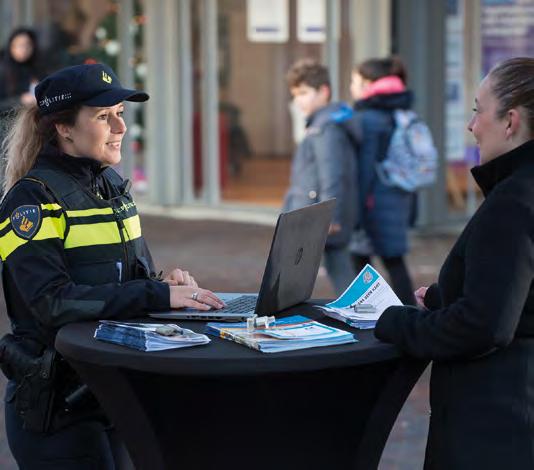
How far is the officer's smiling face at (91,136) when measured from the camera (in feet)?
11.5

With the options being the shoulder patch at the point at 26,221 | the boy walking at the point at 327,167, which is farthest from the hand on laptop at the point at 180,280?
the boy walking at the point at 327,167

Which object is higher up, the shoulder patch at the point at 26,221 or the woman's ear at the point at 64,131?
the woman's ear at the point at 64,131

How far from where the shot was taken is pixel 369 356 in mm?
3090

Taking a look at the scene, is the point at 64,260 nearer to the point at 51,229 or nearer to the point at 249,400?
the point at 51,229

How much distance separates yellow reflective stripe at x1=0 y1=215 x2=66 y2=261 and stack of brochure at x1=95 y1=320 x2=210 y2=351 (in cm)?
31

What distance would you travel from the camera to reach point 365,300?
11.7 ft

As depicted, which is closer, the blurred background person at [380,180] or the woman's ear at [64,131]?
the woman's ear at [64,131]

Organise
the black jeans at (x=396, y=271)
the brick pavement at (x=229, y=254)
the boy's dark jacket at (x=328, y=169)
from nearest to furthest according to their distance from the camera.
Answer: the boy's dark jacket at (x=328, y=169) < the black jeans at (x=396, y=271) < the brick pavement at (x=229, y=254)

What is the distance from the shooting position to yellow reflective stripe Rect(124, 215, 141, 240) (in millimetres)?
3541

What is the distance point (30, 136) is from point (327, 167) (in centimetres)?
371

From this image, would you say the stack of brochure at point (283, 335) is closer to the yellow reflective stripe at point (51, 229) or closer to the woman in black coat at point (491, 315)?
the woman in black coat at point (491, 315)

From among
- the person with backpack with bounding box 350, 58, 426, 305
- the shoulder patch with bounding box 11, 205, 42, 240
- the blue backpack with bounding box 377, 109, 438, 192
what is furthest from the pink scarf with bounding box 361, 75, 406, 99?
the shoulder patch with bounding box 11, 205, 42, 240

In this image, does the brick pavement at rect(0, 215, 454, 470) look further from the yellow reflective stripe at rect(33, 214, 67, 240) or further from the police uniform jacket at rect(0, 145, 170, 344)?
the yellow reflective stripe at rect(33, 214, 67, 240)

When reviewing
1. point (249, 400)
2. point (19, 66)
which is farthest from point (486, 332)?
point (19, 66)
